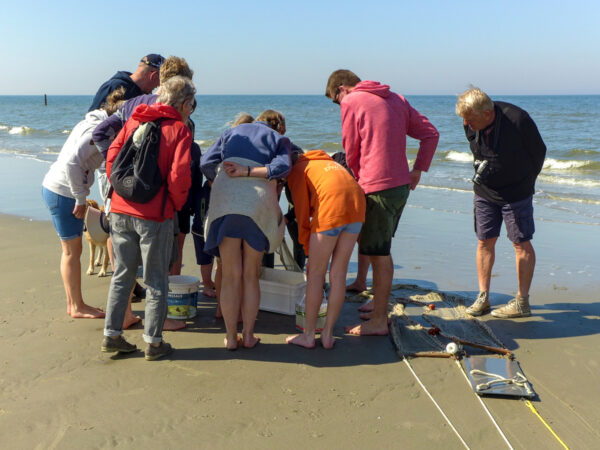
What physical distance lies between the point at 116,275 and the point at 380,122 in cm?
213

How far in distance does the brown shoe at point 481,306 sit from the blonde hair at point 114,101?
10.8 feet

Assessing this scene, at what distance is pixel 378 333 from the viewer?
4477 millimetres

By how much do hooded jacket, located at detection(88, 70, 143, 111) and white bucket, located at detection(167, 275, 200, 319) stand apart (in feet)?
5.50

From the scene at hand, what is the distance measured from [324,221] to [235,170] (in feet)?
2.26

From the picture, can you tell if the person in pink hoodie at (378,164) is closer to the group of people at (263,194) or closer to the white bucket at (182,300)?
the group of people at (263,194)

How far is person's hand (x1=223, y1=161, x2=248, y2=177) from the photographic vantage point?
380 centimetres

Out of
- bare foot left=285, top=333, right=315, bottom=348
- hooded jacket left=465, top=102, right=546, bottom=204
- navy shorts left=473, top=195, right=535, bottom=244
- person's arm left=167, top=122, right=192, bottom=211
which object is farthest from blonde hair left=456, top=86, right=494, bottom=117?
person's arm left=167, top=122, right=192, bottom=211

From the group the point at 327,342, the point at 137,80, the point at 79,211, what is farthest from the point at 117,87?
the point at 327,342

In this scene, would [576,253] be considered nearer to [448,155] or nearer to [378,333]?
[378,333]

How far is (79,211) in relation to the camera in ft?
14.5

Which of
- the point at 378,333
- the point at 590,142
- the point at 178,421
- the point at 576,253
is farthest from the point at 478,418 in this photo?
the point at 590,142

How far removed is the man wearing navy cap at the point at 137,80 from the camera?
507 centimetres

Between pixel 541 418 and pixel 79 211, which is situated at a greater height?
pixel 79 211

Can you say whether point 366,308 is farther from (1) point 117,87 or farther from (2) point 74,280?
(1) point 117,87
